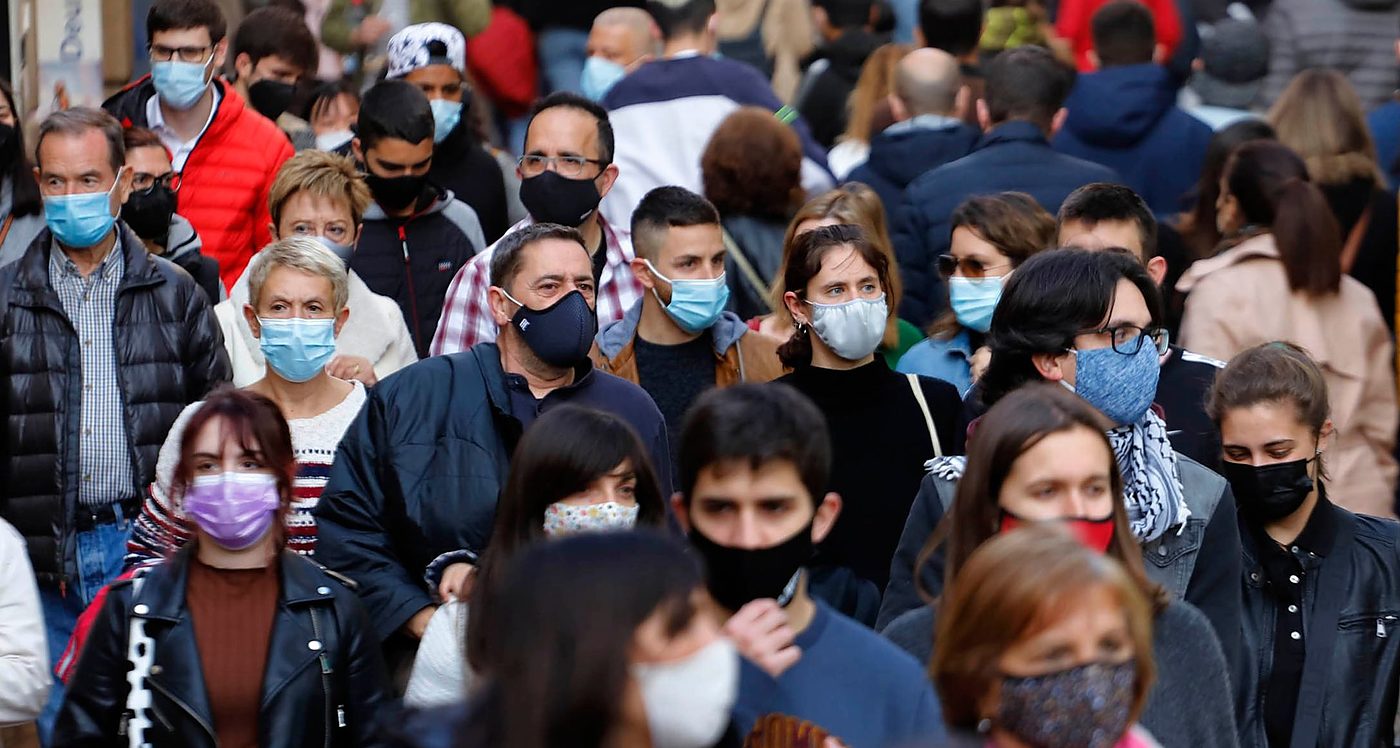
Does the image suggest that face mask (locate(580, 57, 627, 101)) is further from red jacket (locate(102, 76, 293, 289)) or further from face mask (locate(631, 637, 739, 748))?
face mask (locate(631, 637, 739, 748))

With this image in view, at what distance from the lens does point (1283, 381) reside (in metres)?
6.04

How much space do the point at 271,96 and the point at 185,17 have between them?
1514mm

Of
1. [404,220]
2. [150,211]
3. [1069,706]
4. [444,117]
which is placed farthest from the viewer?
[444,117]

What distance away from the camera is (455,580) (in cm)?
554

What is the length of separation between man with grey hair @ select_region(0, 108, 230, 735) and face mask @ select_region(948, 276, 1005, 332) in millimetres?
2428

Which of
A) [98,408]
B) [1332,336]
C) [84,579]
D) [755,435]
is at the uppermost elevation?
[755,435]

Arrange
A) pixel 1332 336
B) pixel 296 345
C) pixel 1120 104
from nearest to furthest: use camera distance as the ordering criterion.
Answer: pixel 296 345
pixel 1332 336
pixel 1120 104

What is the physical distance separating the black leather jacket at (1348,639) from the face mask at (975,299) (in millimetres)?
1583

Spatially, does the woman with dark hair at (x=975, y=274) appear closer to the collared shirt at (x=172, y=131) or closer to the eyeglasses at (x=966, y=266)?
the eyeglasses at (x=966, y=266)

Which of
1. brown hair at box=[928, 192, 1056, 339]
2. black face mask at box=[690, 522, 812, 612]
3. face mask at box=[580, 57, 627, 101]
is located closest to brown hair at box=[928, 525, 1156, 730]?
black face mask at box=[690, 522, 812, 612]

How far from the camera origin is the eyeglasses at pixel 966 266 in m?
7.52

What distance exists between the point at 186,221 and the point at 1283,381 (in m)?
4.28

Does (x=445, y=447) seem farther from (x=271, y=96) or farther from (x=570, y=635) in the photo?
(x=271, y=96)

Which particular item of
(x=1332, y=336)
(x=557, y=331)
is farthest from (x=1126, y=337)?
(x=1332, y=336)
